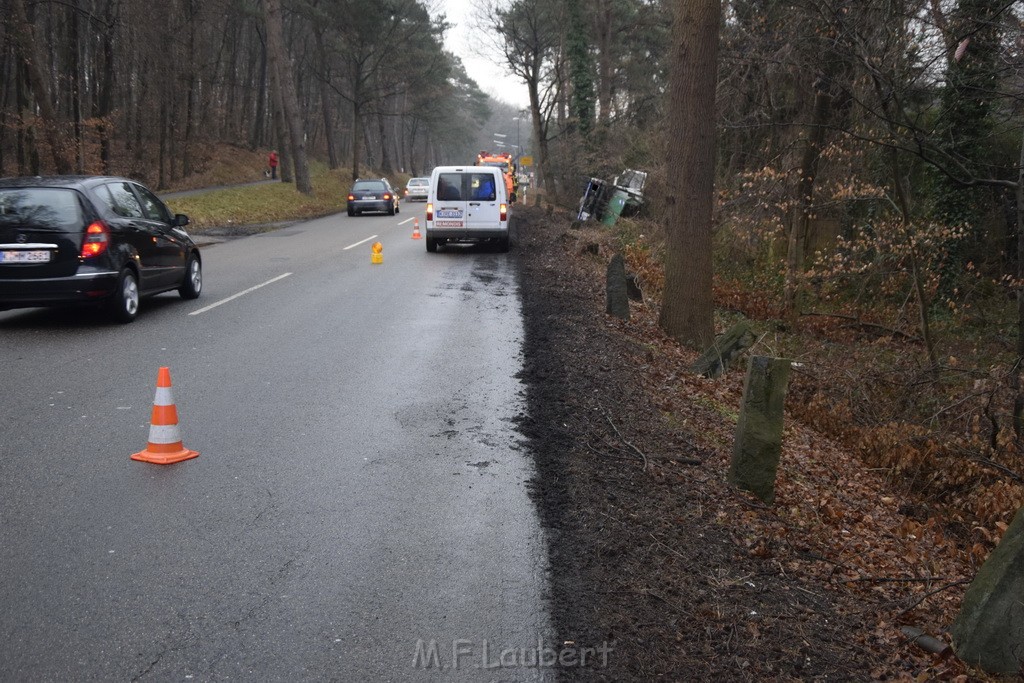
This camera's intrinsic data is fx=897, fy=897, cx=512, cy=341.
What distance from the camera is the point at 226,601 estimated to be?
427 centimetres

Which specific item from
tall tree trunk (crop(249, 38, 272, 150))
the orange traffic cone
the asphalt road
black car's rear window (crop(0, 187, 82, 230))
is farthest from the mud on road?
tall tree trunk (crop(249, 38, 272, 150))

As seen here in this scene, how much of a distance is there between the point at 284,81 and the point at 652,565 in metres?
40.0

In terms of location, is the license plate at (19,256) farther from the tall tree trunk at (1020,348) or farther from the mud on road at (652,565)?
the tall tree trunk at (1020,348)

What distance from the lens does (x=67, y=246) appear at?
34.8ft

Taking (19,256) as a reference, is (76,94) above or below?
above

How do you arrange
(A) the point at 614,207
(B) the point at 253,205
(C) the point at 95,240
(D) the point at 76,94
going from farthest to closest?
(B) the point at 253,205, (D) the point at 76,94, (A) the point at 614,207, (C) the point at 95,240

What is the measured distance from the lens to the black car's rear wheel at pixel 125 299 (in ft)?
36.7

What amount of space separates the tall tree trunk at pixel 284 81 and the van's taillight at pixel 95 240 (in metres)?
30.8

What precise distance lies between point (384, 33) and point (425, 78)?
7.89m

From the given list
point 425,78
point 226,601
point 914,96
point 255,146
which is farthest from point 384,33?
point 226,601

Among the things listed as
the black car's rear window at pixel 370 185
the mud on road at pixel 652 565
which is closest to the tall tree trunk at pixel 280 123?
the black car's rear window at pixel 370 185

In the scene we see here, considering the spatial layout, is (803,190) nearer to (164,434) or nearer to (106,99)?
(164,434)

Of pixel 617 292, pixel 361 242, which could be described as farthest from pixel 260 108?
pixel 617 292

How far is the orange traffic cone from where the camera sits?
6.29m
